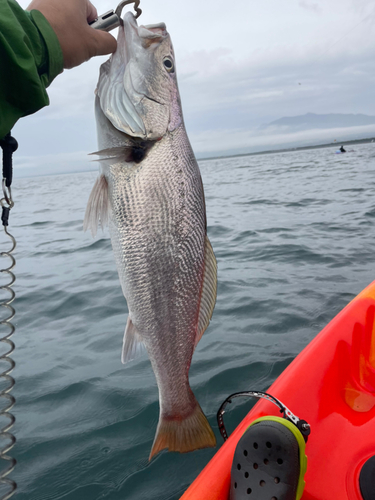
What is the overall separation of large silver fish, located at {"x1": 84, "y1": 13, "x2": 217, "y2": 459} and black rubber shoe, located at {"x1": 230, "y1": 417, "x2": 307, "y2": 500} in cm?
48

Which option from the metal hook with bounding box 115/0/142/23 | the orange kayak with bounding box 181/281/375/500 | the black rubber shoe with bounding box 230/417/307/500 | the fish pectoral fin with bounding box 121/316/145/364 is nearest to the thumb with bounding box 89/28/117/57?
the metal hook with bounding box 115/0/142/23

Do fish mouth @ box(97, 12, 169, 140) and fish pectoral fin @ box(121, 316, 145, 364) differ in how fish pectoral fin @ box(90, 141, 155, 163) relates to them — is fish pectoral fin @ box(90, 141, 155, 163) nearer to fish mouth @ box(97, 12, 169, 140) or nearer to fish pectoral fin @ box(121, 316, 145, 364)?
fish mouth @ box(97, 12, 169, 140)

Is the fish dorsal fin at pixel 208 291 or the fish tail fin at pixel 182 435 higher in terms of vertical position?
the fish dorsal fin at pixel 208 291

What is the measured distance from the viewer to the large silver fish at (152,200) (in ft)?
4.88

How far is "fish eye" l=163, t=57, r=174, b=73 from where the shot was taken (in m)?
1.63

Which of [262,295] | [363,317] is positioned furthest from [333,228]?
[363,317]

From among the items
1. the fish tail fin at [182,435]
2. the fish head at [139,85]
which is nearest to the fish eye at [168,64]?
the fish head at [139,85]

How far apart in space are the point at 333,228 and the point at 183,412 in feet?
23.0

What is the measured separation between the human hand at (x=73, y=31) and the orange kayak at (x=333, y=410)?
6.14ft

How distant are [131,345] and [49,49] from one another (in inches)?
46.9

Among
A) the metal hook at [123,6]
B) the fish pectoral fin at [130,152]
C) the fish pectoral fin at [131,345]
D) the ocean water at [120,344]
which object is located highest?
the metal hook at [123,6]

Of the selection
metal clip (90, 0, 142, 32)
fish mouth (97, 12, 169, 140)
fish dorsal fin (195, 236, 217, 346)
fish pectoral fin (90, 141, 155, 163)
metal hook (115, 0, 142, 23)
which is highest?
metal hook (115, 0, 142, 23)

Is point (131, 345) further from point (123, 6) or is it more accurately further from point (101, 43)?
point (123, 6)

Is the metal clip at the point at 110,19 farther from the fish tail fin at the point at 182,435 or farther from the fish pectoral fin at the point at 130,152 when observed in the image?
the fish tail fin at the point at 182,435
